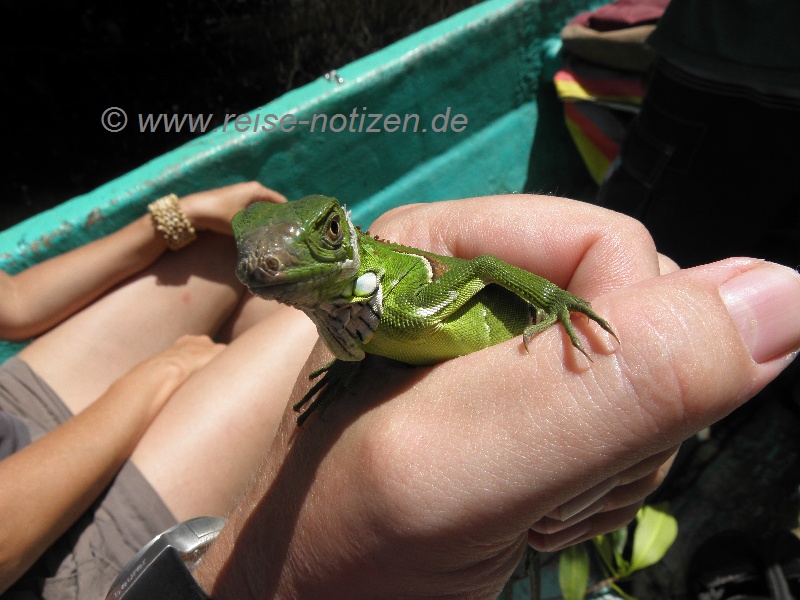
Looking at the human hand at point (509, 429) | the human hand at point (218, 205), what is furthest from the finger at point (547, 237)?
the human hand at point (218, 205)

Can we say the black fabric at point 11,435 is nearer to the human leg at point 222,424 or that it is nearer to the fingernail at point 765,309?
the human leg at point 222,424

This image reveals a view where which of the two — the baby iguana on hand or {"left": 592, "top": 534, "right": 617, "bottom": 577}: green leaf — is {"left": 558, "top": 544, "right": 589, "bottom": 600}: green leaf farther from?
the baby iguana on hand

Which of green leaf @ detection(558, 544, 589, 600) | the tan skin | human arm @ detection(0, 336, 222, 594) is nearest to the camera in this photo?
human arm @ detection(0, 336, 222, 594)

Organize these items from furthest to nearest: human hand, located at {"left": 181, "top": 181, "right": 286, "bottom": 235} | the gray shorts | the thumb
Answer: human hand, located at {"left": 181, "top": 181, "right": 286, "bottom": 235}, the gray shorts, the thumb

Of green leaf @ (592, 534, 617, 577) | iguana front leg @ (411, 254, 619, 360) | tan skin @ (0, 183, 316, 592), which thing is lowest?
green leaf @ (592, 534, 617, 577)

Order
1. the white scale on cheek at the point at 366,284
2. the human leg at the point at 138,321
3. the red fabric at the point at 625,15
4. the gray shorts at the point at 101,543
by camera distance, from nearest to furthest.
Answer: the white scale on cheek at the point at 366,284 → the gray shorts at the point at 101,543 → the human leg at the point at 138,321 → the red fabric at the point at 625,15

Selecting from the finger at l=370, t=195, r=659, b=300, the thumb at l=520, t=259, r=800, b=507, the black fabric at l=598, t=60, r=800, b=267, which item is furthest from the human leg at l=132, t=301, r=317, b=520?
the black fabric at l=598, t=60, r=800, b=267

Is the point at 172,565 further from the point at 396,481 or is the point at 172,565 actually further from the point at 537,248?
the point at 537,248

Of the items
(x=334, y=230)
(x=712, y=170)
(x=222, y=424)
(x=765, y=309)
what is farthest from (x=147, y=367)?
(x=712, y=170)
